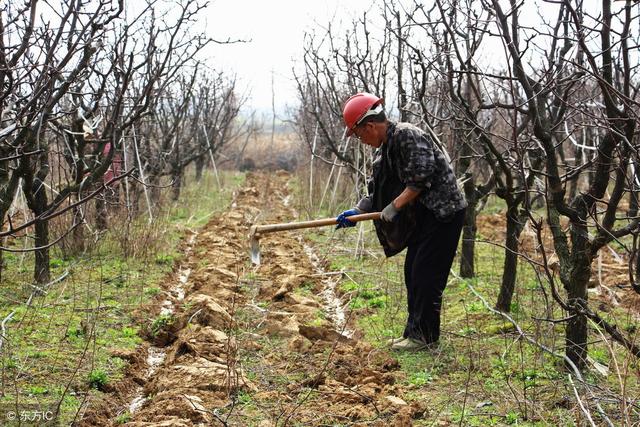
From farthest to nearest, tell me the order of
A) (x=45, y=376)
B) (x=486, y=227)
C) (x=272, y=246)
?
(x=486, y=227) → (x=272, y=246) → (x=45, y=376)

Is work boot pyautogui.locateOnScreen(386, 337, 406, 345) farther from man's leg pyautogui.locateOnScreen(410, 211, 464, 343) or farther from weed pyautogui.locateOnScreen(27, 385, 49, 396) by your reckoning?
weed pyautogui.locateOnScreen(27, 385, 49, 396)

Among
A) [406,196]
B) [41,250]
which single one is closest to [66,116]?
[41,250]

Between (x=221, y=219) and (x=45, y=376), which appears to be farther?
(x=221, y=219)

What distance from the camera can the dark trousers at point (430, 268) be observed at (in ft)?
15.8

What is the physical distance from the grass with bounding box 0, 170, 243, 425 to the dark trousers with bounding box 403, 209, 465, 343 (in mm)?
2007

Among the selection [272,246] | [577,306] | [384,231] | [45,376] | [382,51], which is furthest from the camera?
[272,246]

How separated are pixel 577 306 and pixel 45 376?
2.99 metres

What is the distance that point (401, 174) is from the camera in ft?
15.9

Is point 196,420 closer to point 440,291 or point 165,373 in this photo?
point 165,373

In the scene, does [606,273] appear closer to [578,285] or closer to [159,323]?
[578,285]

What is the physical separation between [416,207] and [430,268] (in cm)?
43

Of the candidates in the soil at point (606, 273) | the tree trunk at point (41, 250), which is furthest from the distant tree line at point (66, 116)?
the soil at point (606, 273)

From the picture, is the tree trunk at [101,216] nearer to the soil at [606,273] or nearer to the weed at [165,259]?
the weed at [165,259]

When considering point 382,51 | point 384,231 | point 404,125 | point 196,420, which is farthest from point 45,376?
point 382,51
